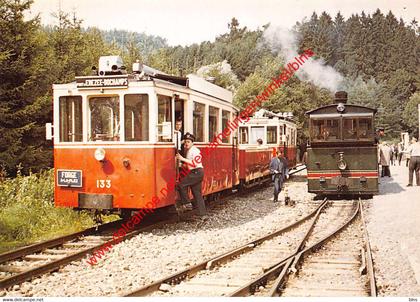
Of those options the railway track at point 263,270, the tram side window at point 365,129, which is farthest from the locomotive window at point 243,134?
the railway track at point 263,270

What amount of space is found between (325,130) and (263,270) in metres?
9.86

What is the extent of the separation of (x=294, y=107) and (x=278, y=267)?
35635 millimetres

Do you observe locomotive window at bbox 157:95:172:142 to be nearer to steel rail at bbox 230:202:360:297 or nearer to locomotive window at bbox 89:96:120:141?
locomotive window at bbox 89:96:120:141

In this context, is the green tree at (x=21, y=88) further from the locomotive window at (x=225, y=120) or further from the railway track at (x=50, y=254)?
the railway track at (x=50, y=254)

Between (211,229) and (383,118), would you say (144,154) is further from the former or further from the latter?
(383,118)

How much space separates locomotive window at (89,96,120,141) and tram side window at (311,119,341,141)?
8297mm

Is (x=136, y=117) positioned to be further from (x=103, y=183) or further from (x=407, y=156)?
(x=407, y=156)

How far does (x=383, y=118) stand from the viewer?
93.2 ft

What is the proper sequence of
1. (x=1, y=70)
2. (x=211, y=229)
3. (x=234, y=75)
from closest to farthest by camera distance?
(x=211, y=229)
(x=1, y=70)
(x=234, y=75)

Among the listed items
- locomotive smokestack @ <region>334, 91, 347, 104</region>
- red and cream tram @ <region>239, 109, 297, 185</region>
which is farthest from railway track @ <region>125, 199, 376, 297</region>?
locomotive smokestack @ <region>334, 91, 347, 104</region>

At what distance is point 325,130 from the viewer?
52.7 feet

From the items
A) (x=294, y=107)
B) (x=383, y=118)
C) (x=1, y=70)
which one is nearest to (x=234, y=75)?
(x=294, y=107)

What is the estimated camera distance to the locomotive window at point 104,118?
31.0ft

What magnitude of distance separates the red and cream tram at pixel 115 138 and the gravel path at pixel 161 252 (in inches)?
32.2
